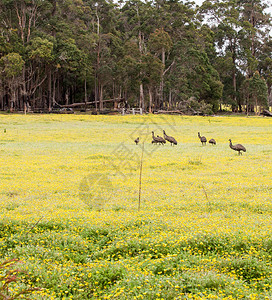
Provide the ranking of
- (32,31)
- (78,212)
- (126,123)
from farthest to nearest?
(32,31)
(126,123)
(78,212)

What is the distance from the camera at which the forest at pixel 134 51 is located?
56875mm

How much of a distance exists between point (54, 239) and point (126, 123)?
125ft

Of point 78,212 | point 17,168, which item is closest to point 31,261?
point 78,212

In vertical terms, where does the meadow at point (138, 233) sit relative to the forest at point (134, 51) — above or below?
below

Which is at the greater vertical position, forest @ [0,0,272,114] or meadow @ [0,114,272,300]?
forest @ [0,0,272,114]

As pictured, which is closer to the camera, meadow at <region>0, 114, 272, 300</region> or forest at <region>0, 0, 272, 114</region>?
meadow at <region>0, 114, 272, 300</region>

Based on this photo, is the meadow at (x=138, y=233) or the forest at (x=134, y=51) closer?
the meadow at (x=138, y=233)

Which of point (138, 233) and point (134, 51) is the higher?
point (134, 51)

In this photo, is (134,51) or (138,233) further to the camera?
(134,51)

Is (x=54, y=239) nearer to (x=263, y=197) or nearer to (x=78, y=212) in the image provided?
(x=78, y=212)

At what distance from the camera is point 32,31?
59219mm

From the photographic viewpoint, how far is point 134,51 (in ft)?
201

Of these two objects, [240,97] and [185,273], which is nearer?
[185,273]

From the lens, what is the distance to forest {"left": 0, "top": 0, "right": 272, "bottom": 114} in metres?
56.9
